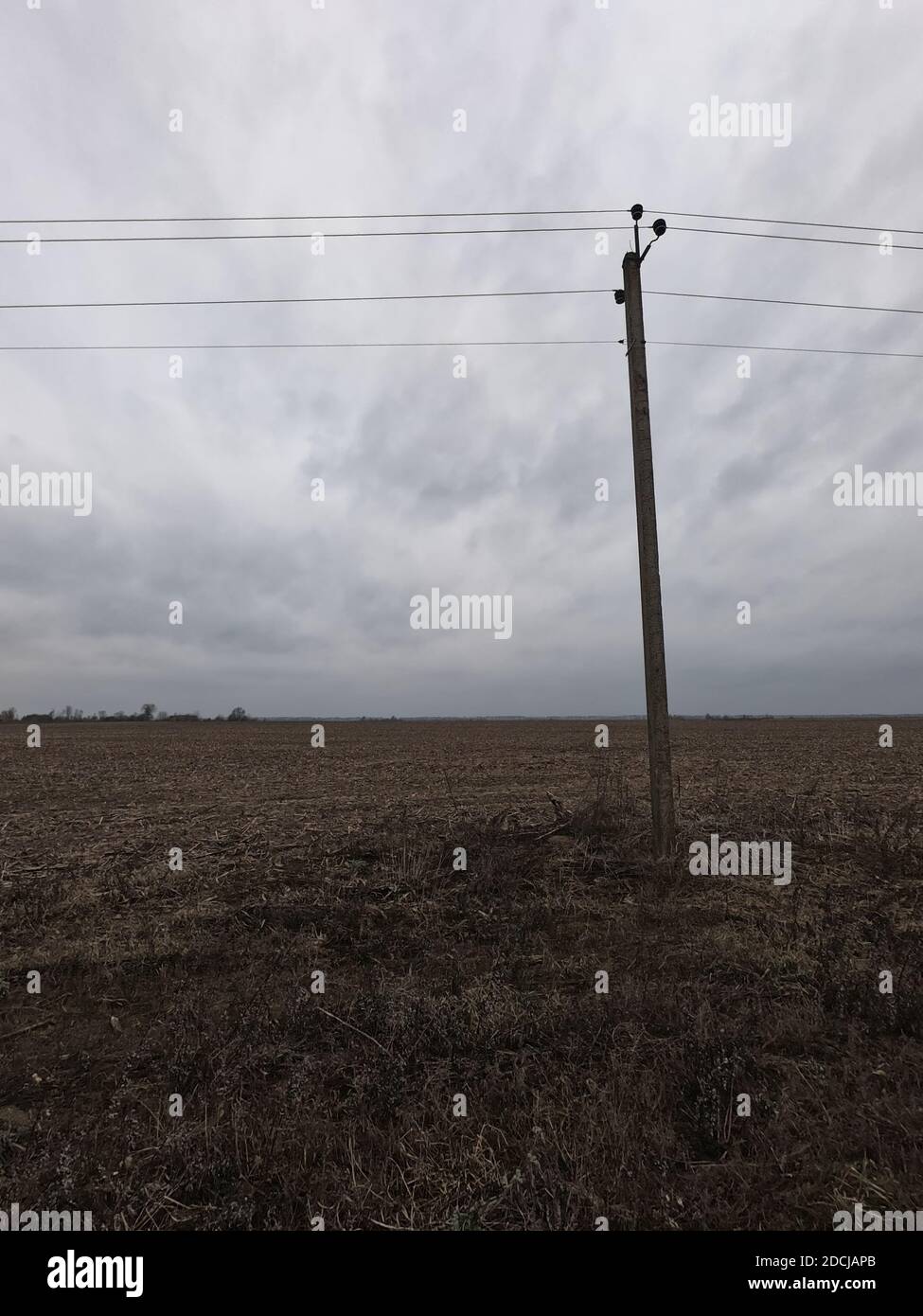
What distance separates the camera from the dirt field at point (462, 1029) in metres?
3.31

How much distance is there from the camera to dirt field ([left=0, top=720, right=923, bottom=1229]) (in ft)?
10.9

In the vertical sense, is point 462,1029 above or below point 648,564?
below

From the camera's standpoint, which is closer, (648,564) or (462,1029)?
(462,1029)

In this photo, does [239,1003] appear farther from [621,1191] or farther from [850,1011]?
[850,1011]

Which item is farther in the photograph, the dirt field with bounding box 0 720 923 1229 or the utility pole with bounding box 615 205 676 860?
the utility pole with bounding box 615 205 676 860

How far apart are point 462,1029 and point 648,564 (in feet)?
20.7

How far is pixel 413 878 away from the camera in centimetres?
834

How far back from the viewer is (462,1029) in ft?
15.8

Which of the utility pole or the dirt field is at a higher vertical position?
the utility pole

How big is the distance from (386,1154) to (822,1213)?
230 cm

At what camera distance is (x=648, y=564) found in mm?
8680

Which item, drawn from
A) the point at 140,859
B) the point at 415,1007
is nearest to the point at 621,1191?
the point at 415,1007

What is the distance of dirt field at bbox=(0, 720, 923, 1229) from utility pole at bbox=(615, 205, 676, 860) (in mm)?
968

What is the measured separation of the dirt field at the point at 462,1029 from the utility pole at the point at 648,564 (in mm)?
968
